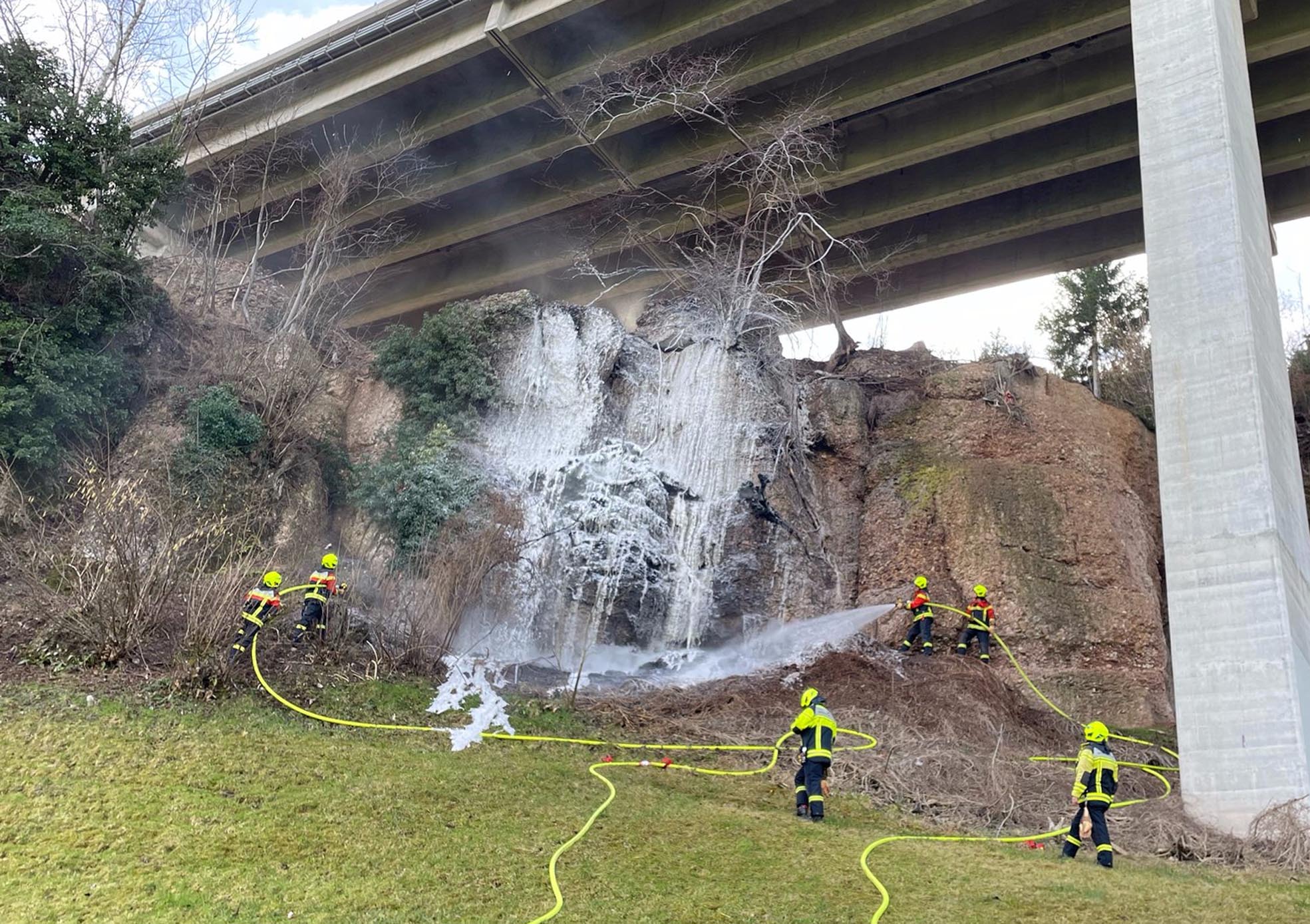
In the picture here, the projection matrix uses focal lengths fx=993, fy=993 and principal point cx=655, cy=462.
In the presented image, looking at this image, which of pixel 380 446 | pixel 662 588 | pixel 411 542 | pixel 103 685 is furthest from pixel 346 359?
pixel 103 685

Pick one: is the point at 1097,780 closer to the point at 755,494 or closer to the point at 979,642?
the point at 979,642

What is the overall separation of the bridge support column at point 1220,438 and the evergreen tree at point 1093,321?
12.8 metres

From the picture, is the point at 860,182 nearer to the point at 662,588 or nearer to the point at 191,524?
the point at 662,588

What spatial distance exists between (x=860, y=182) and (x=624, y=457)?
31.9 feet

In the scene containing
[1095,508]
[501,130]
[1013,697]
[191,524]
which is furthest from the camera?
[501,130]

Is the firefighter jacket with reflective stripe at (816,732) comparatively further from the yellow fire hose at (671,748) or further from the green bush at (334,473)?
the green bush at (334,473)

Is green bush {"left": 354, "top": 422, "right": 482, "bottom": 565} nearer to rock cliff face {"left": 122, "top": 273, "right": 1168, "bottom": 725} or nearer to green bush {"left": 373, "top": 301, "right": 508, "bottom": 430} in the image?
rock cliff face {"left": 122, "top": 273, "right": 1168, "bottom": 725}

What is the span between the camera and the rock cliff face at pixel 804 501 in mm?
15617

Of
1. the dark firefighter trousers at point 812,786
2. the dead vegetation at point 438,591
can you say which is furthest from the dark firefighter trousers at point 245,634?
the dark firefighter trousers at point 812,786

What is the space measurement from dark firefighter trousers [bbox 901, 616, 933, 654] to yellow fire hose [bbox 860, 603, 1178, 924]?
0.39 metres

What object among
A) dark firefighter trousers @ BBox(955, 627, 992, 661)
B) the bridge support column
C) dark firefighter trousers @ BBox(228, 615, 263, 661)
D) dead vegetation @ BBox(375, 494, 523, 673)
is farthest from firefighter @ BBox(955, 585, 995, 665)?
dark firefighter trousers @ BBox(228, 615, 263, 661)

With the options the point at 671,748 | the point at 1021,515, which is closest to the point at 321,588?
the point at 671,748

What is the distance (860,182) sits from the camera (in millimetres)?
22594

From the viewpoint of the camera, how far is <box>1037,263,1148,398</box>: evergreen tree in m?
25.5
